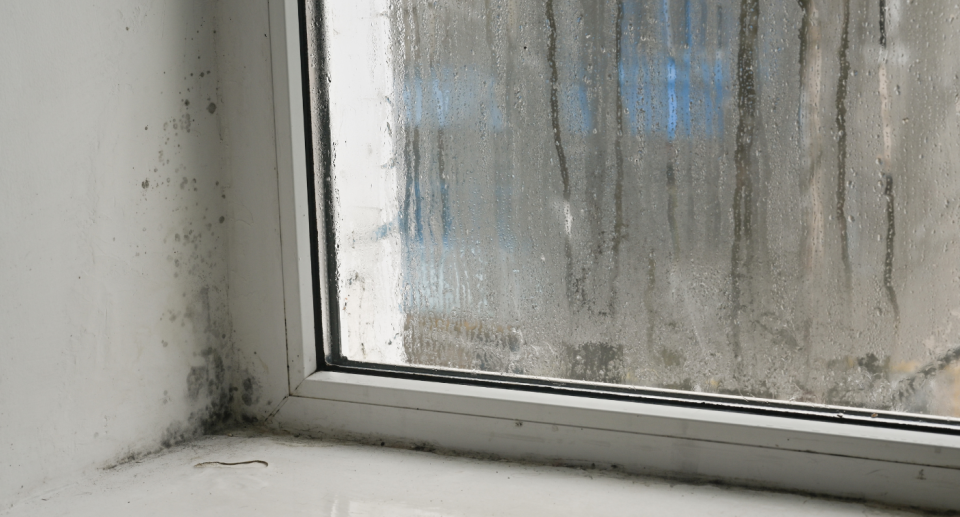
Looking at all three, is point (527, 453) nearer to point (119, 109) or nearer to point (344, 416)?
point (344, 416)

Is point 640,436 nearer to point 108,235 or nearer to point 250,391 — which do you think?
point 250,391

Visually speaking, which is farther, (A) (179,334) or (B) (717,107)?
(A) (179,334)

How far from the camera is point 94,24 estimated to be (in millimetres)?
774

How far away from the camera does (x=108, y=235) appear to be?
0.79 meters

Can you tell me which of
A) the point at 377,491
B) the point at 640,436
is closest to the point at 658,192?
the point at 640,436

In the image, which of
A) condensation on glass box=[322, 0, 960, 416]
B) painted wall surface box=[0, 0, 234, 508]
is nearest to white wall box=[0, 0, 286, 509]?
painted wall surface box=[0, 0, 234, 508]

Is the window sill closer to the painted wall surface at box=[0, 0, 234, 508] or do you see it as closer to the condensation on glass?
the condensation on glass

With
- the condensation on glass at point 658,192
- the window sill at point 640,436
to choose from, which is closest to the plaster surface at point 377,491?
the window sill at point 640,436

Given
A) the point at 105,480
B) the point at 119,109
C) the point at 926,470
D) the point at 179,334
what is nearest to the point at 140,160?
the point at 119,109

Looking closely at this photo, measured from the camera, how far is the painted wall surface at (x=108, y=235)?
703mm

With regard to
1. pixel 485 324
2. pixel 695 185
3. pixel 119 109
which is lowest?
pixel 485 324

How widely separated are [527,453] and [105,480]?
1.58 feet

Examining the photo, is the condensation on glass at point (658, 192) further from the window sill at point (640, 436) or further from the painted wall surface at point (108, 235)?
the painted wall surface at point (108, 235)

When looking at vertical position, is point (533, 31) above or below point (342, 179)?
above
